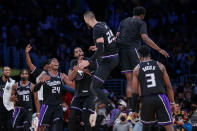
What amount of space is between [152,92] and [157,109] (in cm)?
36

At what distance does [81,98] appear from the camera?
10680 millimetres

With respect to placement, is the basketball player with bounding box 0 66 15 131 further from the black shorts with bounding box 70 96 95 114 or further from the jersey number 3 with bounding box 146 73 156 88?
the jersey number 3 with bounding box 146 73 156 88

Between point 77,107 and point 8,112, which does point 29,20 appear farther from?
point 77,107

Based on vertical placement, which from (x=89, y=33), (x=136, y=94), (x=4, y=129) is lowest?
(x=4, y=129)

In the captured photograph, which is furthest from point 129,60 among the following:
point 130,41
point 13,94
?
point 13,94

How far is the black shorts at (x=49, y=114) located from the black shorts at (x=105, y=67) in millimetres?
1907

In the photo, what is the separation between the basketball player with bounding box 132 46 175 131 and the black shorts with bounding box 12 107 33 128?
430cm

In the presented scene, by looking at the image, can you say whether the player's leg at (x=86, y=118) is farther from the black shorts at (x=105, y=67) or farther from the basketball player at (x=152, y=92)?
the basketball player at (x=152, y=92)

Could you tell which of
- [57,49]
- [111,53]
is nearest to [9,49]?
[57,49]

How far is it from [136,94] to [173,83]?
8.12 m

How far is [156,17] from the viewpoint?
21422 millimetres

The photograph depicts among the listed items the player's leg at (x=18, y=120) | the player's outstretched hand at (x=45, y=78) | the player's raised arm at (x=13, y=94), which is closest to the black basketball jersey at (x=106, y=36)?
the player's outstretched hand at (x=45, y=78)

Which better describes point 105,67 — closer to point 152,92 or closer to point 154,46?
point 154,46

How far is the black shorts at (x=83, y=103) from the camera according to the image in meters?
10.5
